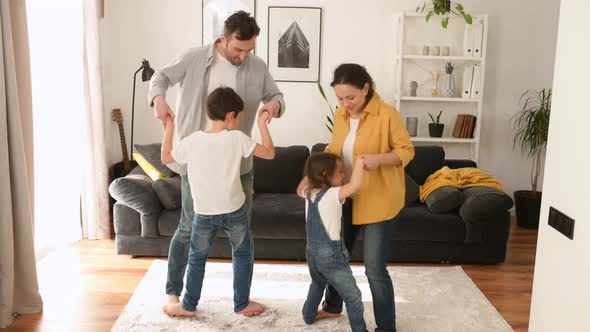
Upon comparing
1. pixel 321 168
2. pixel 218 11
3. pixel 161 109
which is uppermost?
pixel 218 11

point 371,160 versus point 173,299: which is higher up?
point 371,160

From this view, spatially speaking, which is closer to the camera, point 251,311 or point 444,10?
point 251,311

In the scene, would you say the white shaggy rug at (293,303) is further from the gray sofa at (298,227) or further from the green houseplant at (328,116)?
the green houseplant at (328,116)

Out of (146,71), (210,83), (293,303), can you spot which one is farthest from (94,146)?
(293,303)

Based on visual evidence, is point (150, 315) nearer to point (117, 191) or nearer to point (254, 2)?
point (117, 191)

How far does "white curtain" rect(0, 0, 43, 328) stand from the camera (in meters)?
2.69

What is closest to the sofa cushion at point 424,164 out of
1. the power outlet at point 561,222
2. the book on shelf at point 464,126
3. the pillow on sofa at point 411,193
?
the pillow on sofa at point 411,193

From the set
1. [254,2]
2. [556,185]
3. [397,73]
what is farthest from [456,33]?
[556,185]

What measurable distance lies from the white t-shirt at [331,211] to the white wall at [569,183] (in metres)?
0.85

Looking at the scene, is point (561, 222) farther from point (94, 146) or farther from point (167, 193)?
point (94, 146)

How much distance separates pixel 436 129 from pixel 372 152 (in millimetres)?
2576

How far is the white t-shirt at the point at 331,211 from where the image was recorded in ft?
8.13

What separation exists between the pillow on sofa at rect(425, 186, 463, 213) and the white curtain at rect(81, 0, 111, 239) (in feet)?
8.10

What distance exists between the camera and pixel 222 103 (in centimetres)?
255
